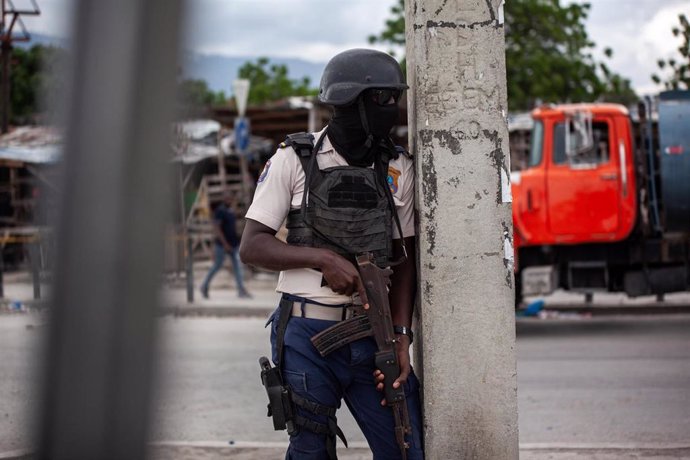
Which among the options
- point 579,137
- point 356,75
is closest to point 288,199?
point 356,75

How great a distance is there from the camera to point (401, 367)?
2902 mm

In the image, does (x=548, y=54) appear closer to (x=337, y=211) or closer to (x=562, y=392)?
(x=562, y=392)

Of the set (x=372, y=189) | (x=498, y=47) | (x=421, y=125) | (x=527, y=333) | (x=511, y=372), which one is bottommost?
(x=527, y=333)

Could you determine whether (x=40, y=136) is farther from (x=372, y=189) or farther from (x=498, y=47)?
(x=498, y=47)

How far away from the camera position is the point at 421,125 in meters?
3.16

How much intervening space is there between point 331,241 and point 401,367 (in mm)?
440

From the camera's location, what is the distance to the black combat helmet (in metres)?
2.82

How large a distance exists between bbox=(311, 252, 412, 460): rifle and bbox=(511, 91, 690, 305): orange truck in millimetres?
7862

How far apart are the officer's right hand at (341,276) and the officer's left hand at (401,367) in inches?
8.1

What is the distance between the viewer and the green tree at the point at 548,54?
27828 mm

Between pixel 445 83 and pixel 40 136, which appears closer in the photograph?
pixel 40 136

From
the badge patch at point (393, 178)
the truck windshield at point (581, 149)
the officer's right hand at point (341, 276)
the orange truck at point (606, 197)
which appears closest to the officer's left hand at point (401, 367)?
the officer's right hand at point (341, 276)

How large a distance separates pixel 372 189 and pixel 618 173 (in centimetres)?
817

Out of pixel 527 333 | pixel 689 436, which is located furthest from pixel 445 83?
pixel 527 333
